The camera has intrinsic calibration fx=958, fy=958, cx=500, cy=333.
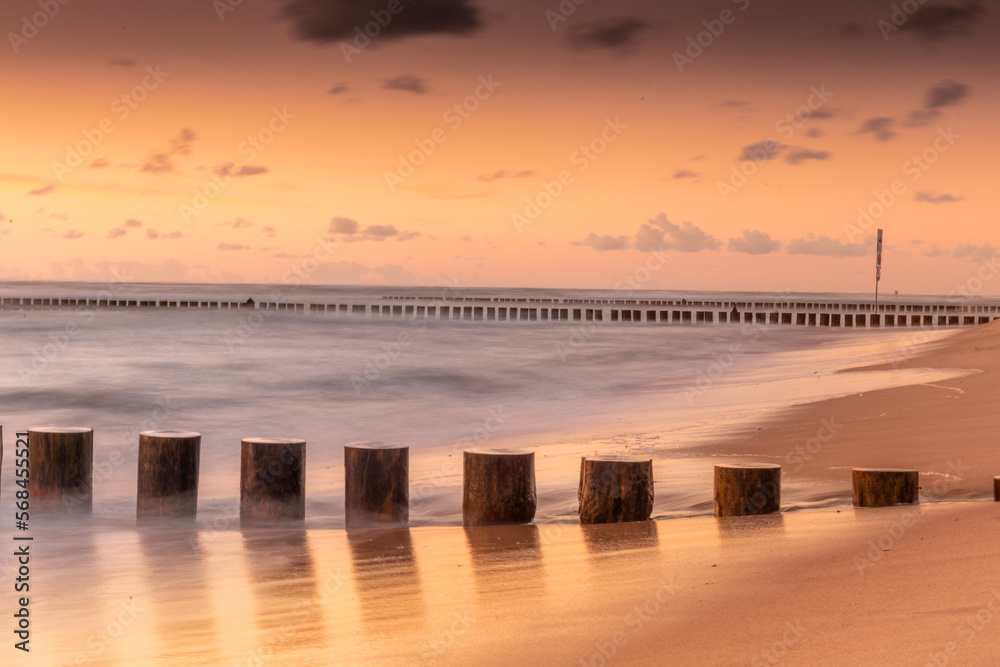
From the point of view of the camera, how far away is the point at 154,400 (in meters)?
16.5

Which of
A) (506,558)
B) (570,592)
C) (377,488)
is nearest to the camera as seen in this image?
(570,592)

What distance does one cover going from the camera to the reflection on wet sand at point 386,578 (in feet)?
12.3

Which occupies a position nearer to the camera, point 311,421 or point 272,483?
point 272,483

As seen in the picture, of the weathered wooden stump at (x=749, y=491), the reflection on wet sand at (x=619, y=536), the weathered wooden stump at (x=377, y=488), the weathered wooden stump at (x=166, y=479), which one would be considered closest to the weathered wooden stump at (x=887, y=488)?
the weathered wooden stump at (x=749, y=491)

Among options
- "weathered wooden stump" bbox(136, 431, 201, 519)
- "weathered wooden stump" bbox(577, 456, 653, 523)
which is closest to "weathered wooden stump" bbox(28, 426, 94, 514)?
"weathered wooden stump" bbox(136, 431, 201, 519)

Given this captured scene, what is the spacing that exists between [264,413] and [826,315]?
119ft

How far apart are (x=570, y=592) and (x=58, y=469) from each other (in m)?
3.94

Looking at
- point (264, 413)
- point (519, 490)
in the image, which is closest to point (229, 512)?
point (519, 490)

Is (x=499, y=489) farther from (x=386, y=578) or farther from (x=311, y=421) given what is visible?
(x=311, y=421)

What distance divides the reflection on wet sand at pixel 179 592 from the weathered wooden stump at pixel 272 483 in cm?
40

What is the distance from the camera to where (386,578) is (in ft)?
14.8

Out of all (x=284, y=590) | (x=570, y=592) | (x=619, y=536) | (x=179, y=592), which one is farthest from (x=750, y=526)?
(x=179, y=592)

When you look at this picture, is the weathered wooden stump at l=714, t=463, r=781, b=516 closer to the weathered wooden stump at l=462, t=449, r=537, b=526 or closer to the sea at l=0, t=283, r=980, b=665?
the sea at l=0, t=283, r=980, b=665

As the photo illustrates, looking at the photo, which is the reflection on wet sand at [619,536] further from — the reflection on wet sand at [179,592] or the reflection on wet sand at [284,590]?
the reflection on wet sand at [179,592]
